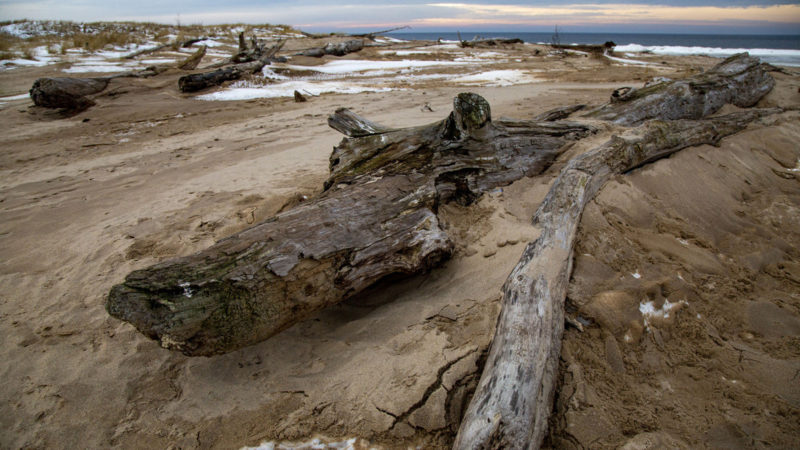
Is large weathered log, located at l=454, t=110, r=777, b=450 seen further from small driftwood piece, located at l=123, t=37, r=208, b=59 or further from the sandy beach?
small driftwood piece, located at l=123, t=37, r=208, b=59

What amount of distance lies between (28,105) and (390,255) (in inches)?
369

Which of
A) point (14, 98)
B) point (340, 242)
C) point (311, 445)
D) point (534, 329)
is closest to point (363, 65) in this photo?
point (14, 98)

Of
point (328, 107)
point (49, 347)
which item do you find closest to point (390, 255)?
point (49, 347)

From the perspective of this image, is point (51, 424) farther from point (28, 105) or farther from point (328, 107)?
point (28, 105)

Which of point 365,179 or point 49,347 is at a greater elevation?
point 365,179

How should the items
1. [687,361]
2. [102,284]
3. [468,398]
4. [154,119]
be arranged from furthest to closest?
1. [154,119]
2. [102,284]
3. [687,361]
4. [468,398]

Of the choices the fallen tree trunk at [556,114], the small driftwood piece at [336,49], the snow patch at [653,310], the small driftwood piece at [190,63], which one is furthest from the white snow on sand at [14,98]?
the snow patch at [653,310]

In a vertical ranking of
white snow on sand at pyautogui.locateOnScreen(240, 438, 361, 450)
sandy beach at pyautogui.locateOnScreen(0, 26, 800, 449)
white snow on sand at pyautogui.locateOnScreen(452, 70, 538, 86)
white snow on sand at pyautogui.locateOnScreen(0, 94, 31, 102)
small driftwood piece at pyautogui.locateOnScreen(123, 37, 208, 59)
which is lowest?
white snow on sand at pyautogui.locateOnScreen(240, 438, 361, 450)

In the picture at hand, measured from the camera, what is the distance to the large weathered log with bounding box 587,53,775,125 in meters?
4.47

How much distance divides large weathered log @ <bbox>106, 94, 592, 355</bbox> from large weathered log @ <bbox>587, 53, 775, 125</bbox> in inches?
71.6

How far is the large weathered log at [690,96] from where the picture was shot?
14.7 ft

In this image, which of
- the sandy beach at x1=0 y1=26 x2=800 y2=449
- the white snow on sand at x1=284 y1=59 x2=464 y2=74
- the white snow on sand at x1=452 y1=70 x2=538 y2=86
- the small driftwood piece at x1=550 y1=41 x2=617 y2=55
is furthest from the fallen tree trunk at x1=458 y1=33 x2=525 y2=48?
the sandy beach at x1=0 y1=26 x2=800 y2=449

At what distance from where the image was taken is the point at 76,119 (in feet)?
23.2

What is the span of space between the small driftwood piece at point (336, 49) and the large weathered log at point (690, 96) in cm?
1263
